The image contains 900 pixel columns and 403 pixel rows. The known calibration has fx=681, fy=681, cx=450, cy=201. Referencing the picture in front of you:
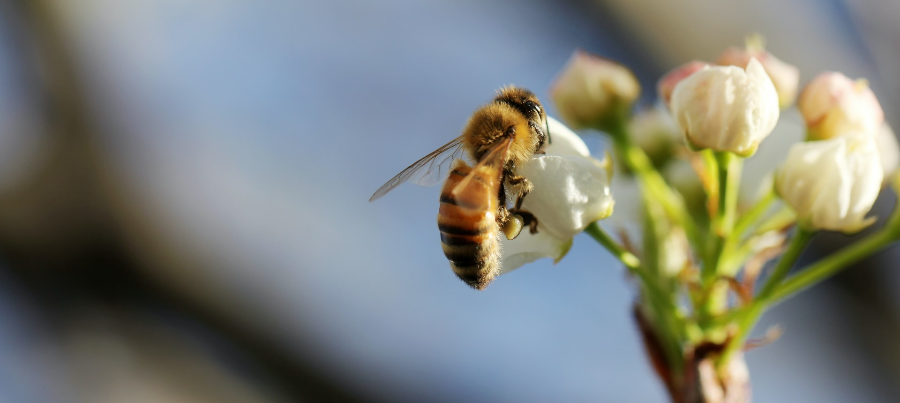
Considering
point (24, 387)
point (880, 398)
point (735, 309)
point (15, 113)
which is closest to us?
point (735, 309)

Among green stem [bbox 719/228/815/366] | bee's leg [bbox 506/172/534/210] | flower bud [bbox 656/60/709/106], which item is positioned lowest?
green stem [bbox 719/228/815/366]

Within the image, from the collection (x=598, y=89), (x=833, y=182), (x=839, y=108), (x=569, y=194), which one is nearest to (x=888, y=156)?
(x=839, y=108)

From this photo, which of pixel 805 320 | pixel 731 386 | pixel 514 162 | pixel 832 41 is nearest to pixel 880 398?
pixel 805 320

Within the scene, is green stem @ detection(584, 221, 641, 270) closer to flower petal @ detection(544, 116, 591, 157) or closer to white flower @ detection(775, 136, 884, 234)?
flower petal @ detection(544, 116, 591, 157)

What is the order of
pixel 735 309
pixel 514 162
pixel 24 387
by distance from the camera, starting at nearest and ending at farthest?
1. pixel 735 309
2. pixel 514 162
3. pixel 24 387

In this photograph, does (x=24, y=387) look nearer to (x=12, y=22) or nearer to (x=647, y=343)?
(x=12, y=22)

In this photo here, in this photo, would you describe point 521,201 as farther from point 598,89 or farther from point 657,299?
point 598,89

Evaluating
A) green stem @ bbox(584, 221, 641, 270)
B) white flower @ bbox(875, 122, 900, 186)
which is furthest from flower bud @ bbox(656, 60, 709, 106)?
white flower @ bbox(875, 122, 900, 186)
